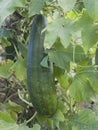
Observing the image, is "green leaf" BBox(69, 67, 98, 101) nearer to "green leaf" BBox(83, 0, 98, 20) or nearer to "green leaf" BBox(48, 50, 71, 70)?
"green leaf" BBox(48, 50, 71, 70)

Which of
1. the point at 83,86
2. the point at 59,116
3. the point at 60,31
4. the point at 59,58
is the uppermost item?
the point at 60,31

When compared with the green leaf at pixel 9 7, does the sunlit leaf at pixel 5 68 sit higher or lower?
lower

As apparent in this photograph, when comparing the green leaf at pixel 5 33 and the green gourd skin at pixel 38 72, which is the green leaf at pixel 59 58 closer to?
the green gourd skin at pixel 38 72

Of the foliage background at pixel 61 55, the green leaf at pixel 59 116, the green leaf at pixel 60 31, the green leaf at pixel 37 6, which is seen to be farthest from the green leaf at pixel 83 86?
the green leaf at pixel 37 6

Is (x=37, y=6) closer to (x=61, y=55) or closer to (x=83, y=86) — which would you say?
(x=61, y=55)

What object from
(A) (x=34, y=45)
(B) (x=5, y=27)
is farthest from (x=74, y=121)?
(B) (x=5, y=27)

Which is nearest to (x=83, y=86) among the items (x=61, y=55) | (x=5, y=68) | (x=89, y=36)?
(x=61, y=55)

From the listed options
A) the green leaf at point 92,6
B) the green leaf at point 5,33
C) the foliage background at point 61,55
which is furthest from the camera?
the green leaf at point 5,33

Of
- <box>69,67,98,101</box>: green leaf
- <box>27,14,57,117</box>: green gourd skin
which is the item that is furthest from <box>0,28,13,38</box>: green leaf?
<box>69,67,98,101</box>: green leaf
